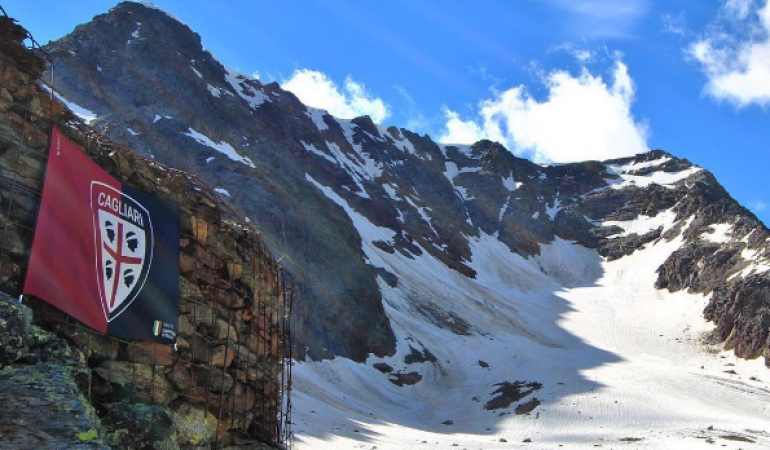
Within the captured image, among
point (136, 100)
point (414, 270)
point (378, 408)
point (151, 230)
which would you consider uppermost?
point (136, 100)

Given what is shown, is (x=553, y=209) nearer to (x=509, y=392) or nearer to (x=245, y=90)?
(x=245, y=90)

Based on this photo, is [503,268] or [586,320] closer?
[586,320]

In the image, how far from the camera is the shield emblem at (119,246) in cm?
1106

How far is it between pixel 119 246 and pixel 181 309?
6.01ft

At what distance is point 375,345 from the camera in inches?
2482

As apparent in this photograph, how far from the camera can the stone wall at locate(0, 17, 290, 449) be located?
995cm

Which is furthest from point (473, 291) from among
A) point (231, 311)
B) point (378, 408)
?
point (231, 311)

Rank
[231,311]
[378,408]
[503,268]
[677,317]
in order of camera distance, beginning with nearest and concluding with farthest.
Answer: [231,311], [378,408], [677,317], [503,268]

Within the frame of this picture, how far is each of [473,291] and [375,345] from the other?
99.3 ft

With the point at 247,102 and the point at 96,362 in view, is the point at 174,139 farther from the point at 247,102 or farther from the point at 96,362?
the point at 96,362

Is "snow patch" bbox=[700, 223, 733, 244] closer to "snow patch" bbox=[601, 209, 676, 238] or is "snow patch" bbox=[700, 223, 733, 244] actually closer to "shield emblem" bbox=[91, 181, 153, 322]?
"snow patch" bbox=[601, 209, 676, 238]

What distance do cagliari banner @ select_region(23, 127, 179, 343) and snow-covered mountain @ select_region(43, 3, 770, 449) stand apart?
18.7 meters

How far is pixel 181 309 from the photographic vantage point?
A: 12.7 m

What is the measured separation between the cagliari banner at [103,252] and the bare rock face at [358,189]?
5.12 feet
